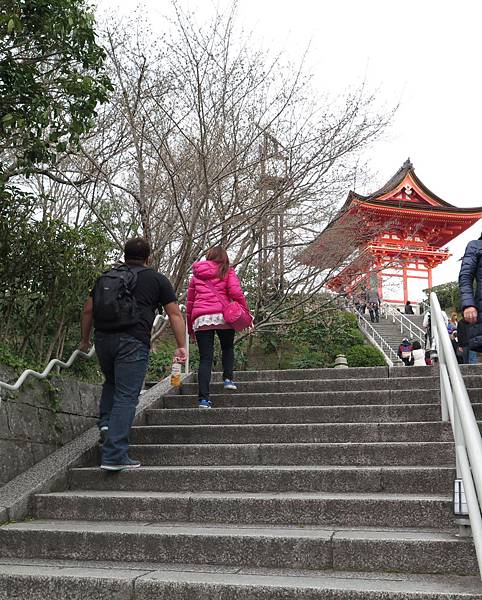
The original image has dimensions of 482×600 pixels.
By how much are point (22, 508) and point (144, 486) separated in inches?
31.0

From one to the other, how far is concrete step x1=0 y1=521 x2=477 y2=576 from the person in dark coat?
1420mm

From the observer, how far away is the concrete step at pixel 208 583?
2781mm

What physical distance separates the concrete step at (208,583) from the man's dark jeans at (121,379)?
96 centimetres

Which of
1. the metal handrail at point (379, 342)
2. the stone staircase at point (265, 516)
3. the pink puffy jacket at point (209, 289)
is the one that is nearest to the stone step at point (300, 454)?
the stone staircase at point (265, 516)

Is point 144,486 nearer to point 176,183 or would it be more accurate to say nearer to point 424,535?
point 424,535

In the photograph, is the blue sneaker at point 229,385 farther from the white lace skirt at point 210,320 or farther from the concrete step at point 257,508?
the concrete step at point 257,508

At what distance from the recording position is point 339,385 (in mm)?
6105

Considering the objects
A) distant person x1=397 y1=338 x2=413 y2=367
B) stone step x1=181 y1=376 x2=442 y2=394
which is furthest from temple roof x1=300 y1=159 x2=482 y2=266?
stone step x1=181 y1=376 x2=442 y2=394

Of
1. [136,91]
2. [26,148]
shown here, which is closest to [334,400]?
[26,148]

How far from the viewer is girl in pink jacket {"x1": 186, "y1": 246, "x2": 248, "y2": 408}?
5695mm

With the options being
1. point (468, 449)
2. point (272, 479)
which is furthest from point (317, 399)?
point (468, 449)

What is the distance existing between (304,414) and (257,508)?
5.21 feet

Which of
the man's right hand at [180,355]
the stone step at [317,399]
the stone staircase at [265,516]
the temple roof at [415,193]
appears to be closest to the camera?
the stone staircase at [265,516]

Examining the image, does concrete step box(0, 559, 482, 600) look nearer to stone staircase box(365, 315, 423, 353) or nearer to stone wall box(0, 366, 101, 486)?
stone wall box(0, 366, 101, 486)
